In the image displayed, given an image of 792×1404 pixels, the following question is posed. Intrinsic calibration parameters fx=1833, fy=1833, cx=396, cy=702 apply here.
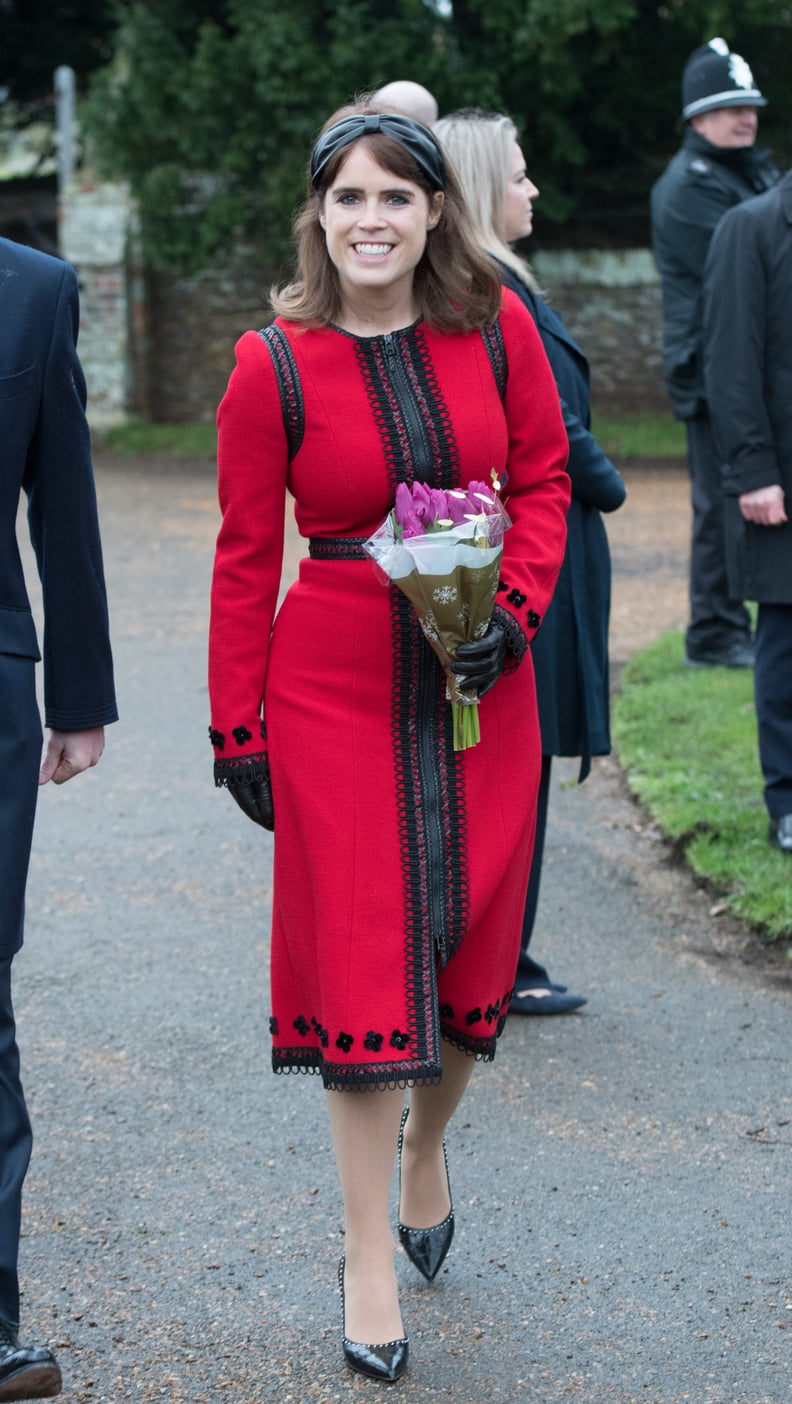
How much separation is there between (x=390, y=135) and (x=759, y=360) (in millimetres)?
2879

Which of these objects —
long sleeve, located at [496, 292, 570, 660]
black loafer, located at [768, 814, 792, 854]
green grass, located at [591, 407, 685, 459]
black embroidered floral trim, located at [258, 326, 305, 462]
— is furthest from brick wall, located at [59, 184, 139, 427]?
black embroidered floral trim, located at [258, 326, 305, 462]

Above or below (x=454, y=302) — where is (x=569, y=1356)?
below

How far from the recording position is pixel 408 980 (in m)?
3.13

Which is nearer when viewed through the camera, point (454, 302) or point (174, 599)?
point (454, 302)

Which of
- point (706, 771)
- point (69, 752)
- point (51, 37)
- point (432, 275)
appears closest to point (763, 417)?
point (706, 771)

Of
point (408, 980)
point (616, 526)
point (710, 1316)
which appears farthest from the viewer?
point (616, 526)

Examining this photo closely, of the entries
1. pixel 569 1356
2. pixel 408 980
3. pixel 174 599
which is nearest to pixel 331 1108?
pixel 408 980

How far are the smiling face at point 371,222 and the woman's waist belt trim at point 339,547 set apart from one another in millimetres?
438

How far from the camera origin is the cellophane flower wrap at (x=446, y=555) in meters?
2.98

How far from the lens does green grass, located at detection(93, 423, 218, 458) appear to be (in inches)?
715

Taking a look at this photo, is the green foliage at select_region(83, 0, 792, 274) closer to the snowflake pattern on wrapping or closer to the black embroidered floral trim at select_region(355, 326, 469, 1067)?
the black embroidered floral trim at select_region(355, 326, 469, 1067)

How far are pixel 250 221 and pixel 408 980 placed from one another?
15654 mm

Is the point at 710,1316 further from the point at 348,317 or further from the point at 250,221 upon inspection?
the point at 250,221

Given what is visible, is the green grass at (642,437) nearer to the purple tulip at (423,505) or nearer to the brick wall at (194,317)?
the brick wall at (194,317)
